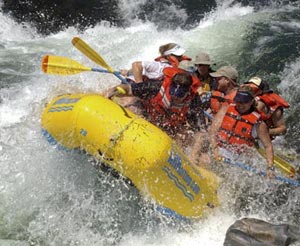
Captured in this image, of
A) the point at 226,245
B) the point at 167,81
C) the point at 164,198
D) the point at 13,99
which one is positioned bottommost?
the point at 13,99

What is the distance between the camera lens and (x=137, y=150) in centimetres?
388

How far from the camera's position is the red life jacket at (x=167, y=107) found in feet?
15.4

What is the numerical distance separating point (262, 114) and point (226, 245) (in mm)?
1273

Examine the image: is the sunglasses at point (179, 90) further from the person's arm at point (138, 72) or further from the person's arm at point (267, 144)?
the person's arm at point (267, 144)

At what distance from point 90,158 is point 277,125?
76.6 inches

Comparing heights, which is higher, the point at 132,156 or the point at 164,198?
the point at 132,156

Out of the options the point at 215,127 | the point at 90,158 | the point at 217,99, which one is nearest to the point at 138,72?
the point at 217,99

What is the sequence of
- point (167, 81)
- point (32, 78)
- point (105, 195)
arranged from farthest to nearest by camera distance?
point (32, 78)
point (167, 81)
point (105, 195)

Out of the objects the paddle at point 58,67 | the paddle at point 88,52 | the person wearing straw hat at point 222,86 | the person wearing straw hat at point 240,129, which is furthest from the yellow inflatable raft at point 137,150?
the person wearing straw hat at point 222,86

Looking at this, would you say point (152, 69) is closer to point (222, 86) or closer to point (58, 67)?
point (222, 86)

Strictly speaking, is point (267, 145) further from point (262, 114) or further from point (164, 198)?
point (164, 198)

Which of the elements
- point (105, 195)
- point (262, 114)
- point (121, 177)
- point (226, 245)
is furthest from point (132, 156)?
point (262, 114)

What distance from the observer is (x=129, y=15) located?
983cm

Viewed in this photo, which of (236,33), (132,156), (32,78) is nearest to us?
(132,156)
